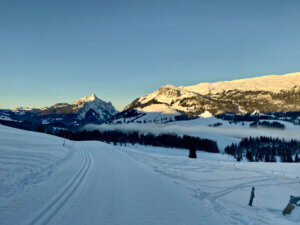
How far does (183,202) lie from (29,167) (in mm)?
13289

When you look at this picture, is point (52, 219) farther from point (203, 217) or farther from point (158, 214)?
point (203, 217)

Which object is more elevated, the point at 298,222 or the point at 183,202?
the point at 183,202

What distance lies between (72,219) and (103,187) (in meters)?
4.77

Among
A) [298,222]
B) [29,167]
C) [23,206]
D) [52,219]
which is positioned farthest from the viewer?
[29,167]

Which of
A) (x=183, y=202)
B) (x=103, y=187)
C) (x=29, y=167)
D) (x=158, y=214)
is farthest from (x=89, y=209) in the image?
(x=29, y=167)

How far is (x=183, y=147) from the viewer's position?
614 ft

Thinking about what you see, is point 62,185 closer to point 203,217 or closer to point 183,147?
point 203,217

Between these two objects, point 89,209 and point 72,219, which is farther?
point 89,209

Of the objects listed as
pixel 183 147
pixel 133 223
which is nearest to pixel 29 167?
pixel 133 223

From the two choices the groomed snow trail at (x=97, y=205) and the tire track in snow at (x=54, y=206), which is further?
the groomed snow trail at (x=97, y=205)

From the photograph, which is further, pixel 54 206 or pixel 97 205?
pixel 97 205

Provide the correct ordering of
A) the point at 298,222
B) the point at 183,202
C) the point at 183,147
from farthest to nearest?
the point at 183,147 < the point at 298,222 < the point at 183,202

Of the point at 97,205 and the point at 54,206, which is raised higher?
the point at 54,206

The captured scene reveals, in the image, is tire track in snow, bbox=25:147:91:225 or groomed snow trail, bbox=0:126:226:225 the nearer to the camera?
tire track in snow, bbox=25:147:91:225
